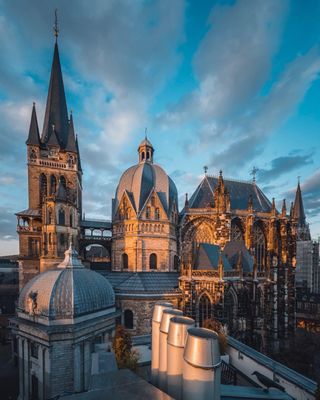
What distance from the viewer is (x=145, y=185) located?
31.4 metres

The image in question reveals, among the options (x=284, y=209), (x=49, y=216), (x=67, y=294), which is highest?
(x=284, y=209)

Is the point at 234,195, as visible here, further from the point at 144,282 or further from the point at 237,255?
the point at 144,282

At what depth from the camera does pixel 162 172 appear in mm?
33000

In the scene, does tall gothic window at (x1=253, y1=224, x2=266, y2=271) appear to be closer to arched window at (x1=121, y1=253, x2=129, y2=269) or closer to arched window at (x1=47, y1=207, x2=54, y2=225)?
arched window at (x1=121, y1=253, x2=129, y2=269)

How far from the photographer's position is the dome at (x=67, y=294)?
59.6ft

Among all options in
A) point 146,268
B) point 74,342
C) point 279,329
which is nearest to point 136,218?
point 146,268

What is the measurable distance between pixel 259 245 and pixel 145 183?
1880 cm

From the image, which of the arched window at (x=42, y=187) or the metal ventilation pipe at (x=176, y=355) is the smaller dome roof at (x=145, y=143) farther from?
the metal ventilation pipe at (x=176, y=355)

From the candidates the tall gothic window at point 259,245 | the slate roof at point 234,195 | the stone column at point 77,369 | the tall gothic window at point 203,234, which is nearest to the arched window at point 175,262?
the tall gothic window at point 203,234

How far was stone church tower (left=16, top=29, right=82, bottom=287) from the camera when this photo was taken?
28219mm

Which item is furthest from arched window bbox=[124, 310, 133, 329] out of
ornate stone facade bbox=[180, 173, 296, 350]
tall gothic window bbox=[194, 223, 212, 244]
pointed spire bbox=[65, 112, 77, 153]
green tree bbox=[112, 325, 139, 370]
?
pointed spire bbox=[65, 112, 77, 153]

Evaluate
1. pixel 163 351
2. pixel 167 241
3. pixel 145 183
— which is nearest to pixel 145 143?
pixel 145 183

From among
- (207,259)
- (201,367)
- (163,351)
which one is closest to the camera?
(201,367)

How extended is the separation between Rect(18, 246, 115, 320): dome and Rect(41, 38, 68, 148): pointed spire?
22.2 m
